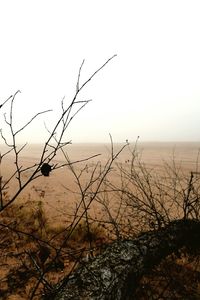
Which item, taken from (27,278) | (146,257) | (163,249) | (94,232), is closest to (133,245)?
(146,257)

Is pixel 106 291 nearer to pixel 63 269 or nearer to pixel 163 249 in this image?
pixel 163 249

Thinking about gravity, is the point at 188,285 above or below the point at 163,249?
below

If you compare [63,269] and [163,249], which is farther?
[63,269]

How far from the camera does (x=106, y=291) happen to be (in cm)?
220

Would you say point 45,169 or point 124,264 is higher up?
point 45,169

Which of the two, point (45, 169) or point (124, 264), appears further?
point (124, 264)

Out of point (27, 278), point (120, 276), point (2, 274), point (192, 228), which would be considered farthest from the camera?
point (2, 274)

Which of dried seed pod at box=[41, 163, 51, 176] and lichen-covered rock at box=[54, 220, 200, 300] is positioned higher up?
dried seed pod at box=[41, 163, 51, 176]

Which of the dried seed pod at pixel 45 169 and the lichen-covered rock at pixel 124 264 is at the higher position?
the dried seed pod at pixel 45 169

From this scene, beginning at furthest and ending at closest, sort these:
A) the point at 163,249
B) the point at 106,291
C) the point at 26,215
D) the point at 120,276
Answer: the point at 26,215, the point at 163,249, the point at 120,276, the point at 106,291

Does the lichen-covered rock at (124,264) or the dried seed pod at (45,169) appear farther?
the lichen-covered rock at (124,264)

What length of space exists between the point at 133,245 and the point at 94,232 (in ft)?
13.7

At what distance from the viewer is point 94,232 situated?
6914mm

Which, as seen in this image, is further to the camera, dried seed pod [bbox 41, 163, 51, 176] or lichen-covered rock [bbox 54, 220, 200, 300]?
lichen-covered rock [bbox 54, 220, 200, 300]
